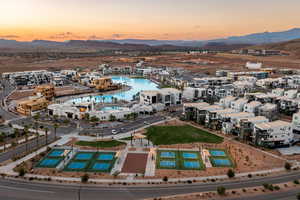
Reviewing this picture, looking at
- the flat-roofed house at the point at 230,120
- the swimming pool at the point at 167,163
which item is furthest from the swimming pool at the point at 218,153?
the flat-roofed house at the point at 230,120

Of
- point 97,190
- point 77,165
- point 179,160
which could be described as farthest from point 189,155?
point 77,165

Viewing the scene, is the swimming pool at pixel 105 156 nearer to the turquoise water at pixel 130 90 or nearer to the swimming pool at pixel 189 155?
the swimming pool at pixel 189 155

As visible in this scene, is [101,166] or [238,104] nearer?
[101,166]

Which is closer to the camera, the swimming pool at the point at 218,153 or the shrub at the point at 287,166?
the shrub at the point at 287,166

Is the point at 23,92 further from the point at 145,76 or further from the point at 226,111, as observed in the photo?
the point at 226,111

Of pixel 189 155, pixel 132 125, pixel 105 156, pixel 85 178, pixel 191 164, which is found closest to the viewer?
pixel 85 178

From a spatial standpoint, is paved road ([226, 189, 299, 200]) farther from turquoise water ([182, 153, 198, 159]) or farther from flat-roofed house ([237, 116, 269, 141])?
flat-roofed house ([237, 116, 269, 141])

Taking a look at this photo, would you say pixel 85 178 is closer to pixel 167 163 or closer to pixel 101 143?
pixel 167 163
